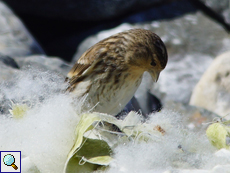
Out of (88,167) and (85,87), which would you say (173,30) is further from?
(88,167)

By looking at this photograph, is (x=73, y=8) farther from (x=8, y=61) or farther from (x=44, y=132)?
(x=44, y=132)

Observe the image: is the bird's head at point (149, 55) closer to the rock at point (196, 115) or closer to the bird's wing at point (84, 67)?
the bird's wing at point (84, 67)

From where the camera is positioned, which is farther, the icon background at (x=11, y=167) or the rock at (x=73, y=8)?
the rock at (x=73, y=8)

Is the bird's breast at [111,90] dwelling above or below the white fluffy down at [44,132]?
below

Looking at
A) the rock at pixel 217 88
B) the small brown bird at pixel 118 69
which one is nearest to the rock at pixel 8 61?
the small brown bird at pixel 118 69

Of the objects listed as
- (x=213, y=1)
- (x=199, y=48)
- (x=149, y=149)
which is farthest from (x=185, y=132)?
(x=213, y=1)
